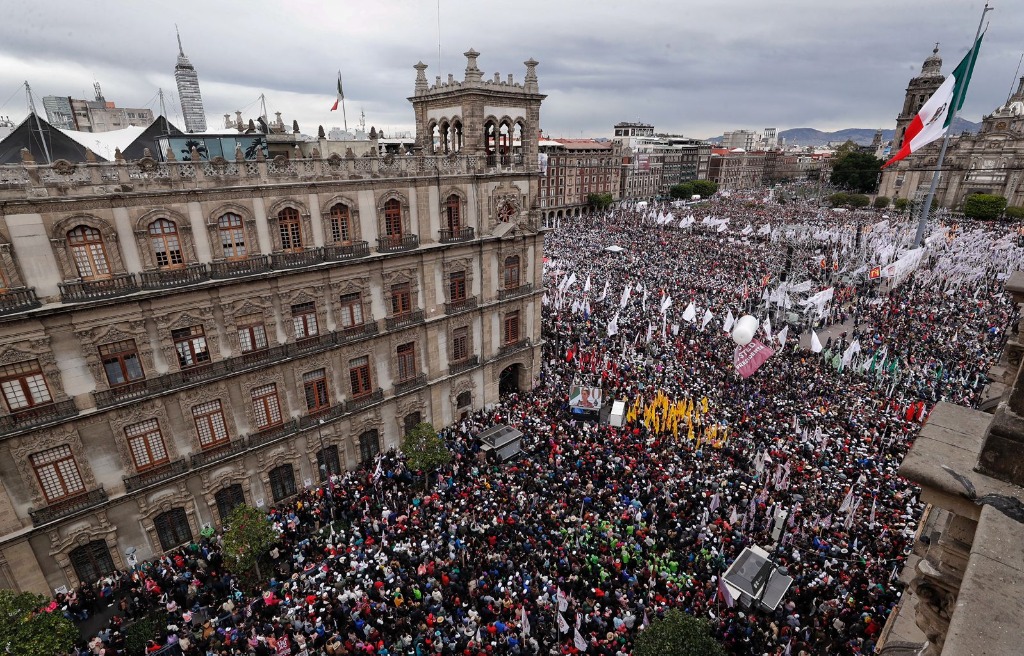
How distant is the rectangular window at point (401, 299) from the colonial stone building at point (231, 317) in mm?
112

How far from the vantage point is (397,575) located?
2103cm

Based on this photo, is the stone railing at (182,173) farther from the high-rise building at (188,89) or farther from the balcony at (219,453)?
the high-rise building at (188,89)

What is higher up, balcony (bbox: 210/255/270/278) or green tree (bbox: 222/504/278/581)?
balcony (bbox: 210/255/270/278)

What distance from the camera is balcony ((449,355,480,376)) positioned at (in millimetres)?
32469

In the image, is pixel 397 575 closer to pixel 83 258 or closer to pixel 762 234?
pixel 83 258

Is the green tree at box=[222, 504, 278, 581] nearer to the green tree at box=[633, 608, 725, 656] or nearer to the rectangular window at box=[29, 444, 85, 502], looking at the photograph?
the rectangular window at box=[29, 444, 85, 502]

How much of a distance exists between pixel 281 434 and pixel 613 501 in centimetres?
1642

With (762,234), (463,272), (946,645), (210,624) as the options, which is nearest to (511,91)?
(463,272)

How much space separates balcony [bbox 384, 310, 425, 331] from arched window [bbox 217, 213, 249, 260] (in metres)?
7.95

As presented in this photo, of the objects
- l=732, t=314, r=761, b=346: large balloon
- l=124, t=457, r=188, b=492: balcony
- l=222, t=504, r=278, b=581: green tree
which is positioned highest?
l=732, t=314, r=761, b=346: large balloon

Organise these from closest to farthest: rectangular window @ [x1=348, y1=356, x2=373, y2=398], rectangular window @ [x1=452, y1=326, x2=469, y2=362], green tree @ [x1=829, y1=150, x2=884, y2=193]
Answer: rectangular window @ [x1=348, y1=356, x2=373, y2=398]
rectangular window @ [x1=452, y1=326, x2=469, y2=362]
green tree @ [x1=829, y1=150, x2=884, y2=193]

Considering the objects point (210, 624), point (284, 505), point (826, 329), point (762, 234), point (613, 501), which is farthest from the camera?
point (762, 234)

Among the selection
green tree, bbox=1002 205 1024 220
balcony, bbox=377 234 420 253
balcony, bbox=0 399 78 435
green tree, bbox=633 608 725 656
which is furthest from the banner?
green tree, bbox=1002 205 1024 220

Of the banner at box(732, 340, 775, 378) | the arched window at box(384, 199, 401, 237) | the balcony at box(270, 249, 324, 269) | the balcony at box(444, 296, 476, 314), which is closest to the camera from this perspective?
the balcony at box(270, 249, 324, 269)
